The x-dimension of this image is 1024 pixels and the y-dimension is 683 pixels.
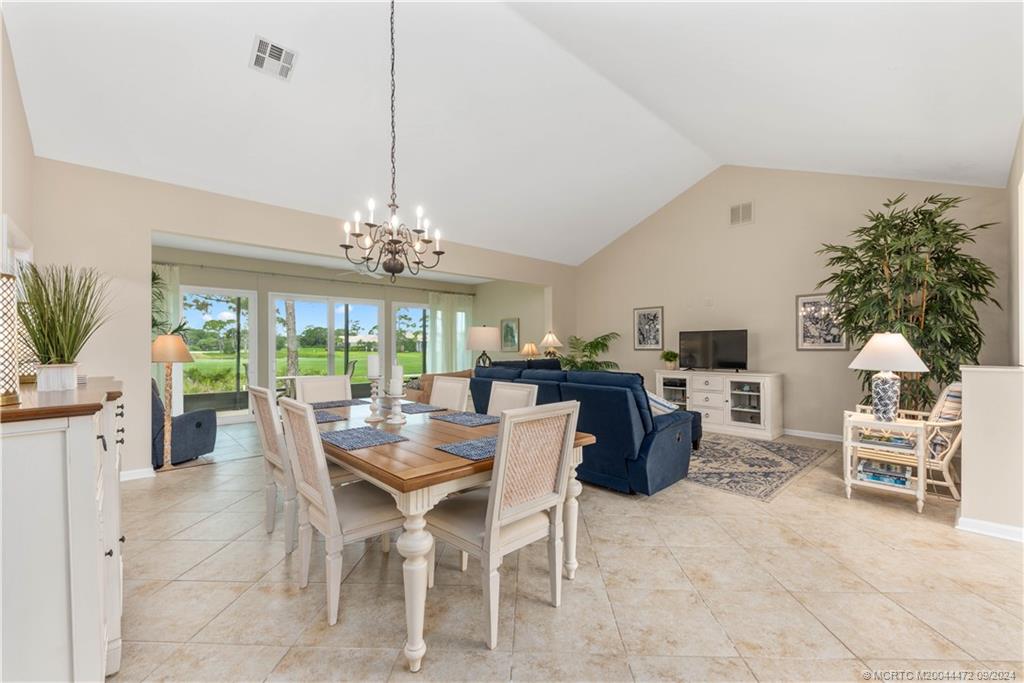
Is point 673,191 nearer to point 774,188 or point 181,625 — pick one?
point 774,188

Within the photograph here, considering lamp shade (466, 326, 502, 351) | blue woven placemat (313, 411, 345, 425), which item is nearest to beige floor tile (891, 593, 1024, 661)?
blue woven placemat (313, 411, 345, 425)

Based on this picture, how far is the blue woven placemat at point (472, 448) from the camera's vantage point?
186 centimetres

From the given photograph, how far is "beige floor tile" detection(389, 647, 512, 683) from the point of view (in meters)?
1.58

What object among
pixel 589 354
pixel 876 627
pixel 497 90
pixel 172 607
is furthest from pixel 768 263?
pixel 172 607

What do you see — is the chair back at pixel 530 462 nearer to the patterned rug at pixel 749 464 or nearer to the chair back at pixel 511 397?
the chair back at pixel 511 397

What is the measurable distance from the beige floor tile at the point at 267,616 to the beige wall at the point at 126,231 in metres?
2.68

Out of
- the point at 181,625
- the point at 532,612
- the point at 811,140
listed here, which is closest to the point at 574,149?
the point at 811,140

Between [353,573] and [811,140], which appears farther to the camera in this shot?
[811,140]

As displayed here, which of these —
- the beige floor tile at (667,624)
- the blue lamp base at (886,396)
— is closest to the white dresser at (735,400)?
the blue lamp base at (886,396)

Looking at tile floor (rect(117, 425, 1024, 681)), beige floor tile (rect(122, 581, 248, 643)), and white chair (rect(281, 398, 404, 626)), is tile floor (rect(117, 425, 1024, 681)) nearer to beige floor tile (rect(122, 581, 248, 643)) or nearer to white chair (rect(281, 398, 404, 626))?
beige floor tile (rect(122, 581, 248, 643))

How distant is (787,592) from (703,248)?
512 cm

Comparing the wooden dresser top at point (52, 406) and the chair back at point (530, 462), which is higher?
the wooden dresser top at point (52, 406)

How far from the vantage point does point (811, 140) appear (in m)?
4.29

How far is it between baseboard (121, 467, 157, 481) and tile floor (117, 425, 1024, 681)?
0.94 metres
